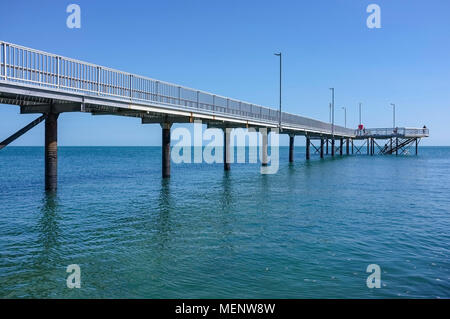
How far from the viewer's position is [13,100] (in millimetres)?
19531

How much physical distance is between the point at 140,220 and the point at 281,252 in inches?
271

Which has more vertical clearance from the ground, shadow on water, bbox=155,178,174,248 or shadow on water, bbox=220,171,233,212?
shadow on water, bbox=220,171,233,212

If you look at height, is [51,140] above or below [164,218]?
above

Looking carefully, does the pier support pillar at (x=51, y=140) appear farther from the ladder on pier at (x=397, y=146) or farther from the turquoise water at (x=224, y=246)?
the ladder on pier at (x=397, y=146)

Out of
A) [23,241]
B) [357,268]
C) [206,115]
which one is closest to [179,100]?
[206,115]

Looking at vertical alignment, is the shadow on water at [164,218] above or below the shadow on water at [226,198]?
below

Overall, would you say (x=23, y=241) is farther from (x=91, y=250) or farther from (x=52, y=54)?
(x=52, y=54)

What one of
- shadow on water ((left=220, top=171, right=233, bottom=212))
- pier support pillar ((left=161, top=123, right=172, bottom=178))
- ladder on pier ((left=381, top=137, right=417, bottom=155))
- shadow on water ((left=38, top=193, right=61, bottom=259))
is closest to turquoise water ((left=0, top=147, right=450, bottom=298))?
shadow on water ((left=38, top=193, right=61, bottom=259))

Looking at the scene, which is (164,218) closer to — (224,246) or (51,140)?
(224,246)

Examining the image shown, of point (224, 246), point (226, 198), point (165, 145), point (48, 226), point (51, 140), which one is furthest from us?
point (165, 145)

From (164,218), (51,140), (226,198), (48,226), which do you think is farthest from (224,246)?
(51,140)

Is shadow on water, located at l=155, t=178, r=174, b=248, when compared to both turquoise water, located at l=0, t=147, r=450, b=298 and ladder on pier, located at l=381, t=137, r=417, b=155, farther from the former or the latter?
ladder on pier, located at l=381, t=137, r=417, b=155

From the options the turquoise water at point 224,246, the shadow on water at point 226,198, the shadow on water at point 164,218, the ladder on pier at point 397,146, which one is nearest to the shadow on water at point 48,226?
the turquoise water at point 224,246

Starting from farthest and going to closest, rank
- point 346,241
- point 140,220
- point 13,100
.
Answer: point 13,100 < point 140,220 < point 346,241
